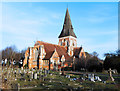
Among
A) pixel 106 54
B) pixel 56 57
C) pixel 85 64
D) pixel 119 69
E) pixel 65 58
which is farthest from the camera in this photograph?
pixel 65 58

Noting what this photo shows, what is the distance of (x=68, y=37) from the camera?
41844 millimetres

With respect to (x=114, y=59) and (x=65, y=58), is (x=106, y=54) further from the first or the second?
(x=65, y=58)

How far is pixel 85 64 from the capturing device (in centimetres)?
3083

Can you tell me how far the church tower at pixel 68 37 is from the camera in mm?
41625

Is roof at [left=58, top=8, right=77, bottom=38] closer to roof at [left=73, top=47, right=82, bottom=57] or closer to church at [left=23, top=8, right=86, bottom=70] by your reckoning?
roof at [left=73, top=47, right=82, bottom=57]

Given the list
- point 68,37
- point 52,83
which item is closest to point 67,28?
point 68,37

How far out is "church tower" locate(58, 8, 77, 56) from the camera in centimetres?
4162

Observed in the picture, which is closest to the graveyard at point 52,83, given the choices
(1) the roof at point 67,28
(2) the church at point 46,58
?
(2) the church at point 46,58

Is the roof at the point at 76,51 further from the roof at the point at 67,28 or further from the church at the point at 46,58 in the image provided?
the roof at the point at 67,28

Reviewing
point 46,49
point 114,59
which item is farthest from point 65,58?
point 114,59

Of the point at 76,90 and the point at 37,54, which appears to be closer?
the point at 76,90

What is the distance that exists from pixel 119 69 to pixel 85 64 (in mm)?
8250

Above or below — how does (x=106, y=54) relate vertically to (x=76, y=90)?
above

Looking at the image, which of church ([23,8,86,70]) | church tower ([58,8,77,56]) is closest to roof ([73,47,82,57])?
church ([23,8,86,70])
